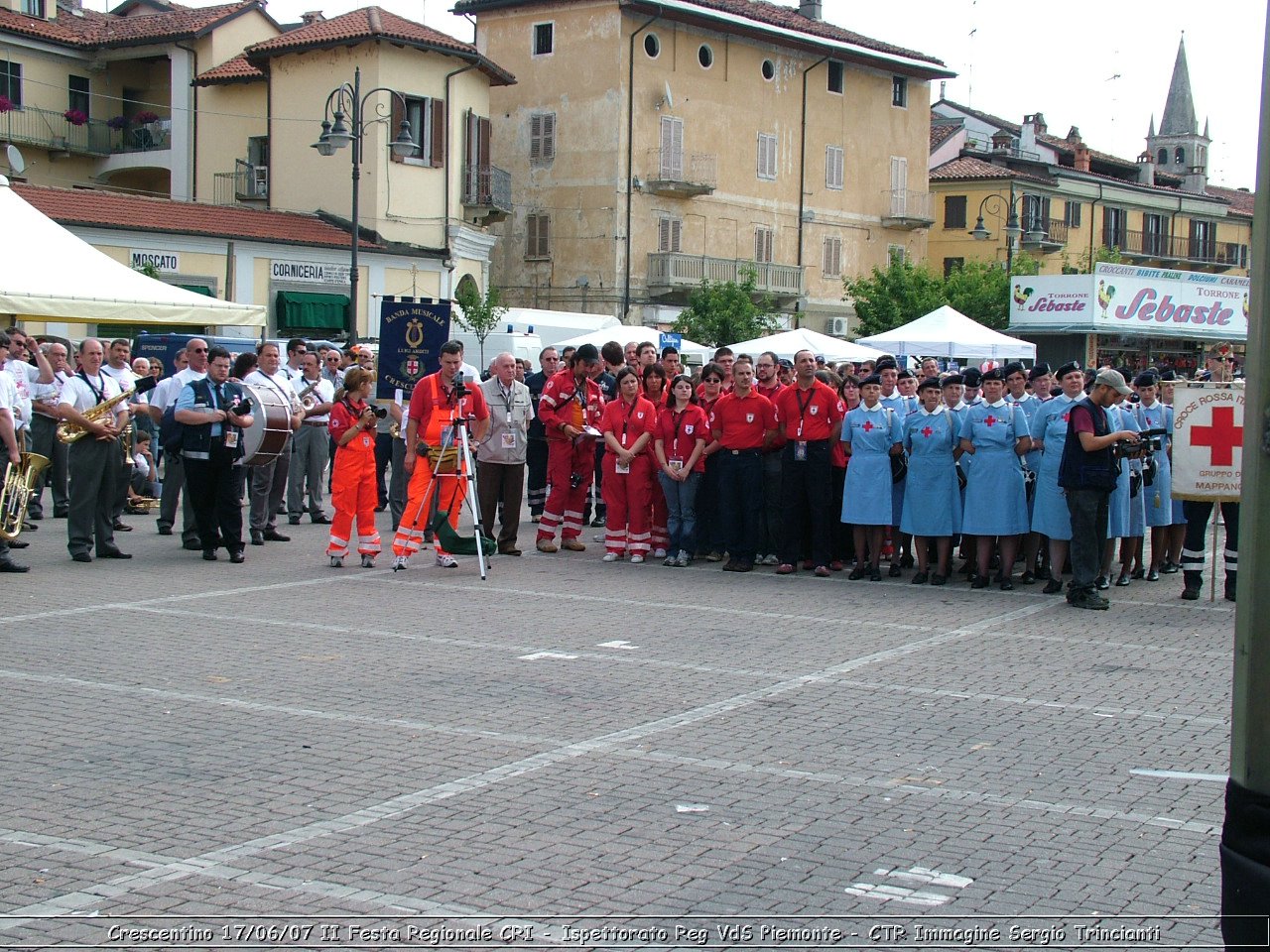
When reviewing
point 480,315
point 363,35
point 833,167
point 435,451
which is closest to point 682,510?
point 435,451

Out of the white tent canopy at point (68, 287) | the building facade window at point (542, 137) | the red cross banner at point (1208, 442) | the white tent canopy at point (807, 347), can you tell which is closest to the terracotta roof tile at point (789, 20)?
the building facade window at point (542, 137)

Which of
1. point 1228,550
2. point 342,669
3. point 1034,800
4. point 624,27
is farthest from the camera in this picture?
point 624,27

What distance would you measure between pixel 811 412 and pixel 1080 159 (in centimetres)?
6619

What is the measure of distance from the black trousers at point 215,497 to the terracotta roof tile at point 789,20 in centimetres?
3962

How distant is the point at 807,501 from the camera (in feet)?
48.5

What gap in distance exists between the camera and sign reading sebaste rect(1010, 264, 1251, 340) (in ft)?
119

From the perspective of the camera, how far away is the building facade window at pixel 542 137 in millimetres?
51625

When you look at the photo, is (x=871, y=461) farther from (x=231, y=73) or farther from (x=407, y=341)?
(x=231, y=73)

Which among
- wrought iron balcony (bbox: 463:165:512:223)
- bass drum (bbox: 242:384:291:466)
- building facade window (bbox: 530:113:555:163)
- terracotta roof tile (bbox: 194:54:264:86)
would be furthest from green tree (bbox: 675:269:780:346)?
bass drum (bbox: 242:384:291:466)

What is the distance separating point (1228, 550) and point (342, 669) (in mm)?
8034

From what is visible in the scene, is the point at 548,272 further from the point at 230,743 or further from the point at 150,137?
the point at 230,743

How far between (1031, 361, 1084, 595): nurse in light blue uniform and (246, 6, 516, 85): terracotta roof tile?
103 ft

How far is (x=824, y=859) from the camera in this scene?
224 inches

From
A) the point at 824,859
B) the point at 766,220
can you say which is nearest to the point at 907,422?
the point at 824,859
